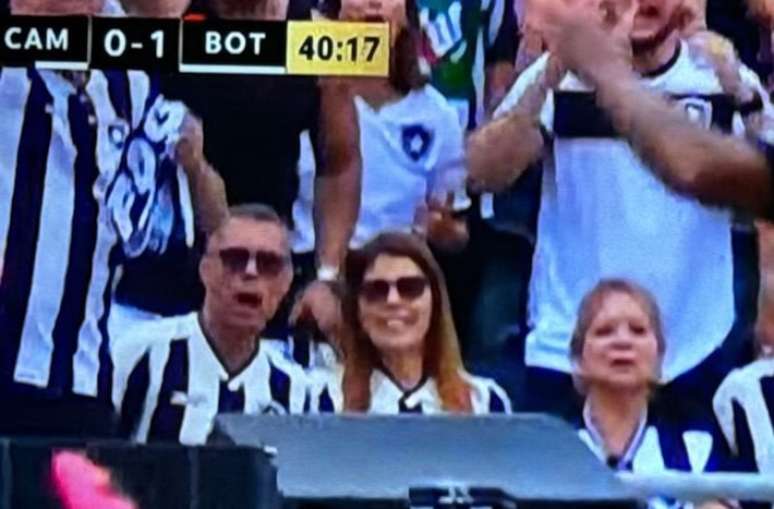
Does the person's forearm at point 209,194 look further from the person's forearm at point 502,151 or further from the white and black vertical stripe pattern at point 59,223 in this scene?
the person's forearm at point 502,151

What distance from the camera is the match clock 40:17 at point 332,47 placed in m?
4.90

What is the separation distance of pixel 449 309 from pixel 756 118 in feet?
2.78

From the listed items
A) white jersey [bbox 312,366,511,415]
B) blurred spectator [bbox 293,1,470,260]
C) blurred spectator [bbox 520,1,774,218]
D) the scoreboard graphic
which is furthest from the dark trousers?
blurred spectator [bbox 520,1,774,218]

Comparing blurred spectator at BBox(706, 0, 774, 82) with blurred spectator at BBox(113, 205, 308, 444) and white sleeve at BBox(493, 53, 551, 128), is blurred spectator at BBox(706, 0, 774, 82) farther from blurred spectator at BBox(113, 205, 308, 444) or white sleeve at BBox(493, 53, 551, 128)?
blurred spectator at BBox(113, 205, 308, 444)

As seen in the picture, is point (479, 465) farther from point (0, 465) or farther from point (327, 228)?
point (327, 228)

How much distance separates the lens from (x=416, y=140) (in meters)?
4.91

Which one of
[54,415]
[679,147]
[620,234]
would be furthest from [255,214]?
[679,147]

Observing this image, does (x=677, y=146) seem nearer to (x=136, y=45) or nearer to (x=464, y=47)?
(x=464, y=47)

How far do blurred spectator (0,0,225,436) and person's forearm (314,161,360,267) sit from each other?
10.1 inches

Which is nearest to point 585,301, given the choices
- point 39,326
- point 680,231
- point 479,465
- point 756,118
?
point 680,231

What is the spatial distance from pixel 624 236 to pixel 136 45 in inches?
48.4

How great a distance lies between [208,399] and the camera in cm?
492

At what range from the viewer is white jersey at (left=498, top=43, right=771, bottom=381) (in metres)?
4.89

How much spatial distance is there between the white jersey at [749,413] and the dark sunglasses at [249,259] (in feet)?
3.52
